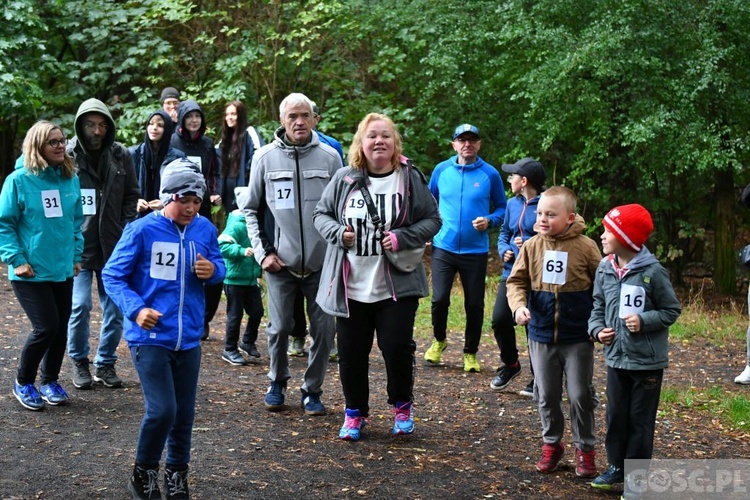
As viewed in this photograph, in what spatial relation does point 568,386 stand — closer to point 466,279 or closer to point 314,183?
point 314,183

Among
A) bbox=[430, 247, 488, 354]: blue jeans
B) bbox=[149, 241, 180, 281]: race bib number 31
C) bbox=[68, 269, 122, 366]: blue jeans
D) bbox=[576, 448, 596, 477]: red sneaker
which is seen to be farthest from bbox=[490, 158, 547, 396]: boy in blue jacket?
bbox=[149, 241, 180, 281]: race bib number 31

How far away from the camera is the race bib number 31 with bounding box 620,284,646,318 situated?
17.4ft

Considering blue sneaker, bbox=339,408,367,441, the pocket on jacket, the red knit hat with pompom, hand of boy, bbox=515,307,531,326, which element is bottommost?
blue sneaker, bbox=339,408,367,441

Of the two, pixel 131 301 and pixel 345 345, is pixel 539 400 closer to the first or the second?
pixel 345 345

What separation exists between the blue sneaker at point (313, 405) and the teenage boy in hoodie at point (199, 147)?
2.58m

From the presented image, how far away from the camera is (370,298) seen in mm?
6152

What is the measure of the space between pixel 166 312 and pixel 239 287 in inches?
168

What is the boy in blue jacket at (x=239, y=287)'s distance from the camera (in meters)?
9.04

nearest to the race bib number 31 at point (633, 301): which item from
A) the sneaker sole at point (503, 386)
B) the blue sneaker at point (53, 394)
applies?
the sneaker sole at point (503, 386)

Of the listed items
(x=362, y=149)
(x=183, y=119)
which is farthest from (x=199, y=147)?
(x=362, y=149)

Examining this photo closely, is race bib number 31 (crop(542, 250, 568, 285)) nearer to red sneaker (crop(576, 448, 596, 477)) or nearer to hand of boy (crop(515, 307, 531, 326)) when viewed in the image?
hand of boy (crop(515, 307, 531, 326))

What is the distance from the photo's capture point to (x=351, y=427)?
6.38m

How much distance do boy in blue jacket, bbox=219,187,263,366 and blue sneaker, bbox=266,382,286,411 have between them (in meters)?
1.85

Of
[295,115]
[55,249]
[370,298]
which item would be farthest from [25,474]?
[295,115]
